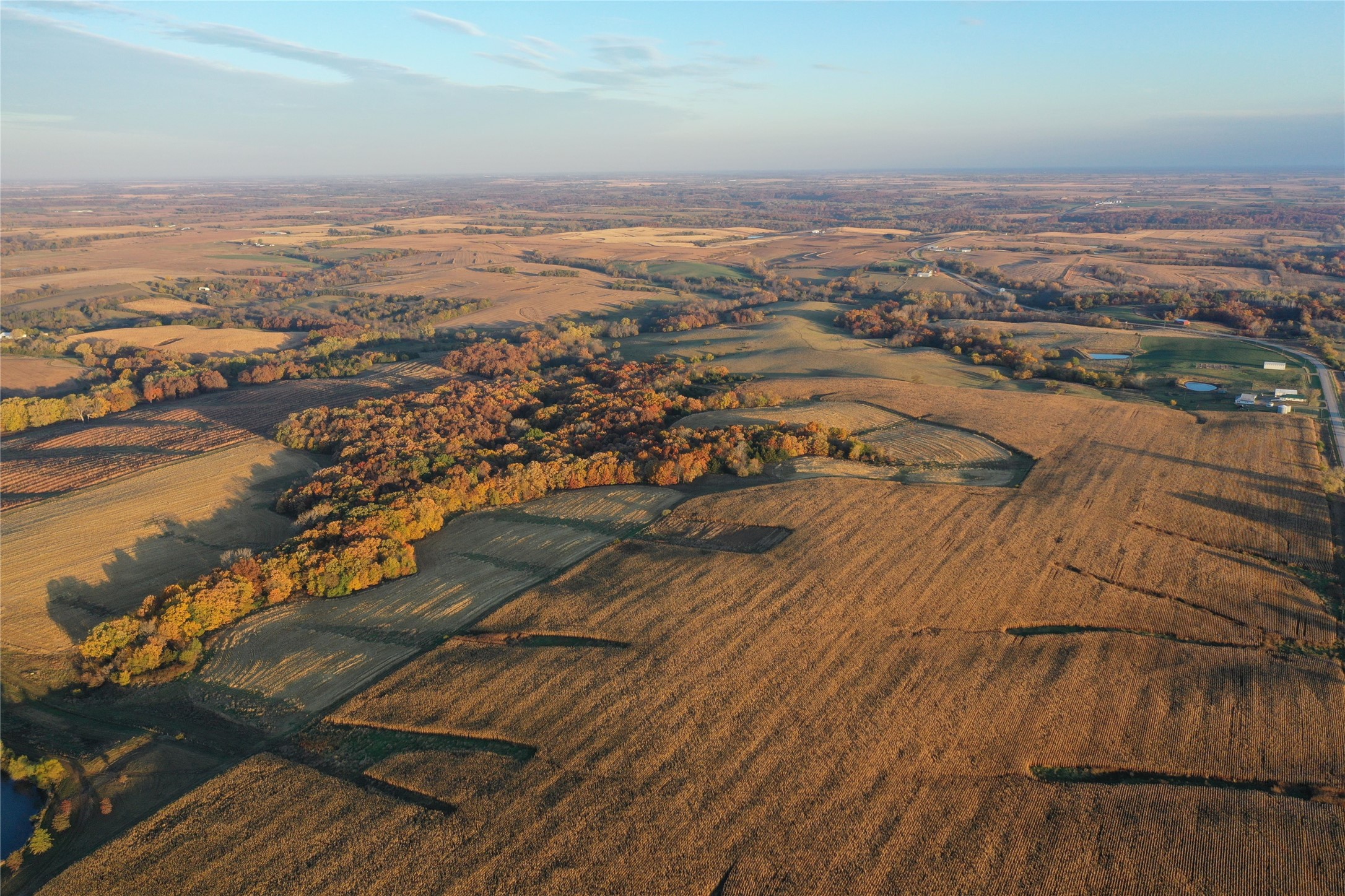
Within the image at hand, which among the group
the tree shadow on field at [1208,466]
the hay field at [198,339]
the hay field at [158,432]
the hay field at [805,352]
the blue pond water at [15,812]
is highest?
the hay field at [198,339]

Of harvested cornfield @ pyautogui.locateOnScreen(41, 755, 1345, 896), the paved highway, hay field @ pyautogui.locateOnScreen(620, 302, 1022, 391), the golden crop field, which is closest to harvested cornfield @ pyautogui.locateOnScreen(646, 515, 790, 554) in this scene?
the golden crop field

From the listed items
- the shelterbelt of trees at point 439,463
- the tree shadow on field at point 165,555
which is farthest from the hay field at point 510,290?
the tree shadow on field at point 165,555

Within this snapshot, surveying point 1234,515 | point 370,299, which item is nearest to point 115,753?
point 1234,515

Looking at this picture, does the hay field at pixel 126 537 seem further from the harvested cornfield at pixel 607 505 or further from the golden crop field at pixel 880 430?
the golden crop field at pixel 880 430

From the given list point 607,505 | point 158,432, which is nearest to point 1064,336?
point 607,505

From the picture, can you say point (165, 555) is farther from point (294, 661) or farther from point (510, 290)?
point (510, 290)

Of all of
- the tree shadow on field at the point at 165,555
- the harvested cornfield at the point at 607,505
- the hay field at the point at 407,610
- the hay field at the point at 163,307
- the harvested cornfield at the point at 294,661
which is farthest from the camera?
the hay field at the point at 163,307
